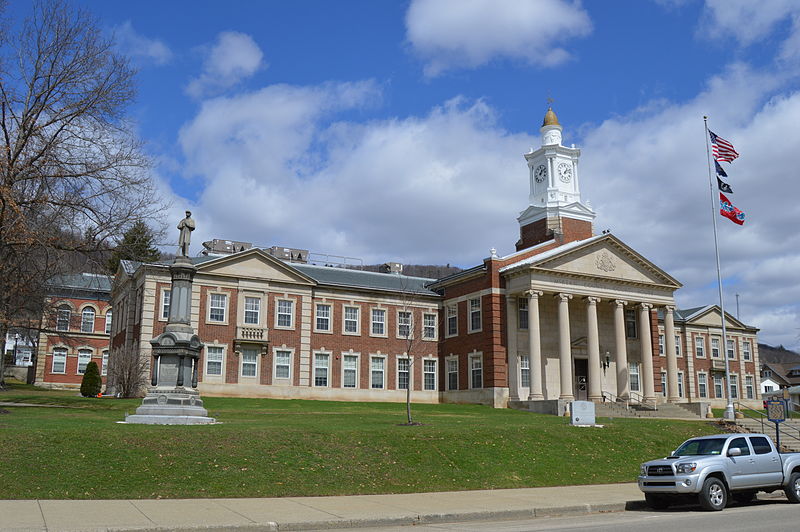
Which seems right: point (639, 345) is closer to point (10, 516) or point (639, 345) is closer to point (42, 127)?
point (42, 127)

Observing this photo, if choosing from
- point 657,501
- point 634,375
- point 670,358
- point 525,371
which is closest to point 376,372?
point 525,371

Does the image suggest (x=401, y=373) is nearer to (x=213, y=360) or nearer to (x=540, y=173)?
(x=213, y=360)

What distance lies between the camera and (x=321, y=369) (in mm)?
50156

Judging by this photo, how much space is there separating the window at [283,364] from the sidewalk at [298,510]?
30999 mm

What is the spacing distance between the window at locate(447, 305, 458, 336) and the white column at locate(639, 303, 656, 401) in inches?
511

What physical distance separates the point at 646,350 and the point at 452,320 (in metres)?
13.6

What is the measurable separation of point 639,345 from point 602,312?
4.19m

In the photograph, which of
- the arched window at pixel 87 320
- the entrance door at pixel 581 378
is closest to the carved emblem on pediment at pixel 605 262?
the entrance door at pixel 581 378

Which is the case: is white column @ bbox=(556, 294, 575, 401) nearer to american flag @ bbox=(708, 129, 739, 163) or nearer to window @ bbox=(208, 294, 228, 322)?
american flag @ bbox=(708, 129, 739, 163)

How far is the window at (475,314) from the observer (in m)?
50.6

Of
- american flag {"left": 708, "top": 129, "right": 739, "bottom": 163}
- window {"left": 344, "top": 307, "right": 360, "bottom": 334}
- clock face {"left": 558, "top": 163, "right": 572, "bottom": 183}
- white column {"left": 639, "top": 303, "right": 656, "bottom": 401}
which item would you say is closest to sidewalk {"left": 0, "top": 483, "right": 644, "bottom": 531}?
american flag {"left": 708, "top": 129, "right": 739, "bottom": 163}

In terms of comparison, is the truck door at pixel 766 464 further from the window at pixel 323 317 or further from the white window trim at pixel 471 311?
the window at pixel 323 317

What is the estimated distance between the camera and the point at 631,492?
19.8m

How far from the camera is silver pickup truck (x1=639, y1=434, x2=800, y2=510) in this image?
16750 mm
